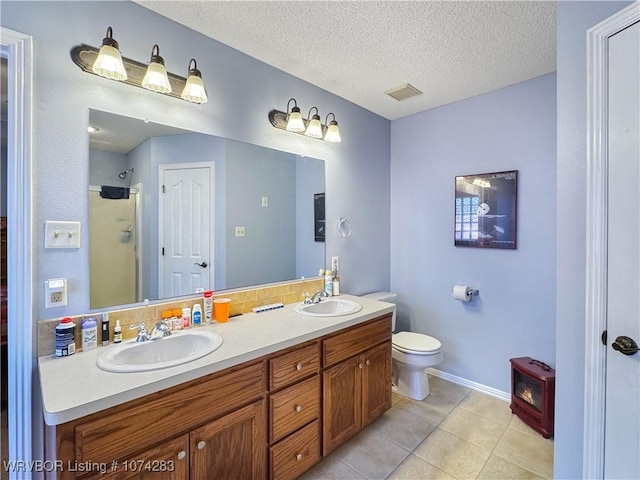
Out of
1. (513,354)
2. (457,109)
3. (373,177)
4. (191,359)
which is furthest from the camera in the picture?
(373,177)

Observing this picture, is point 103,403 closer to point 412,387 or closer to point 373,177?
point 412,387

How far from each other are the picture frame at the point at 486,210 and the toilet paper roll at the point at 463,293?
366 mm

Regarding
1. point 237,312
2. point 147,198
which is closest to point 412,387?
point 237,312

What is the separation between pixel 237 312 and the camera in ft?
6.07

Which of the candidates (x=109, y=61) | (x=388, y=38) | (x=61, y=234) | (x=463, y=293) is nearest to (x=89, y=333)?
(x=61, y=234)

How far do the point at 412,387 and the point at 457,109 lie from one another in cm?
239

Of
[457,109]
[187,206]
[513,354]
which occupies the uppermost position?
[457,109]

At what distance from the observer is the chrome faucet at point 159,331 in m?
1.41

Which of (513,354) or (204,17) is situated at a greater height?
(204,17)

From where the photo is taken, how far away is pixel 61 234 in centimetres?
129

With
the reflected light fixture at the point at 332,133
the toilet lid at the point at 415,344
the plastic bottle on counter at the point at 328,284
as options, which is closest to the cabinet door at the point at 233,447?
the plastic bottle on counter at the point at 328,284

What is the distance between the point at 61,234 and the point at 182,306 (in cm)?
64

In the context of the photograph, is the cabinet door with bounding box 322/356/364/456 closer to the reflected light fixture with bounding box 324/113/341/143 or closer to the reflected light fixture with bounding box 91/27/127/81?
the reflected light fixture with bounding box 324/113/341/143

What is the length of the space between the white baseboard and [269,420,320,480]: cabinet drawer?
1619 millimetres
